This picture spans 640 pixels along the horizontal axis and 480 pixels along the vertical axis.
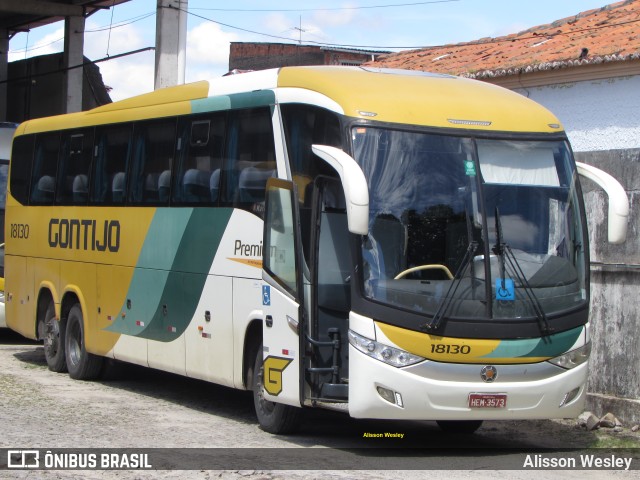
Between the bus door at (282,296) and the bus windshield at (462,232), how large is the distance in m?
0.97

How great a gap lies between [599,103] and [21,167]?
8.90 meters

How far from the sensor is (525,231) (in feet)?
32.0

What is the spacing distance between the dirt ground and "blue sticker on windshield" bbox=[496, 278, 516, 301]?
1467 millimetres

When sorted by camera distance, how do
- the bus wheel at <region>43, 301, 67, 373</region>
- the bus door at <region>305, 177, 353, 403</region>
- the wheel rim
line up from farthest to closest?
the bus wheel at <region>43, 301, 67, 373</region> → the wheel rim → the bus door at <region>305, 177, 353, 403</region>

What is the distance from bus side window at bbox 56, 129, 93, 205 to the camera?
15180 mm

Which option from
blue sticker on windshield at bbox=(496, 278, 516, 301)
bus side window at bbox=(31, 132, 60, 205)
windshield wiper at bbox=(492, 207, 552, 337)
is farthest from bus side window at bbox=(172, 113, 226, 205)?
bus side window at bbox=(31, 132, 60, 205)

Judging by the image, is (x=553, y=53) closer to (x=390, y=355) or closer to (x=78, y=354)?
(x=78, y=354)

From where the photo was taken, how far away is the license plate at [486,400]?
9.39m

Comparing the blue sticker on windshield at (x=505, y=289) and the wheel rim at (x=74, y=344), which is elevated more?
the blue sticker on windshield at (x=505, y=289)

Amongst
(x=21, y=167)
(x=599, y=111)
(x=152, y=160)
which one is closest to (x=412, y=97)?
(x=152, y=160)

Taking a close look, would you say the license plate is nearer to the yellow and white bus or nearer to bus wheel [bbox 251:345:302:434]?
the yellow and white bus

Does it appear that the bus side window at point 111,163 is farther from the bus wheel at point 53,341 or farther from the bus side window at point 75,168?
the bus wheel at point 53,341

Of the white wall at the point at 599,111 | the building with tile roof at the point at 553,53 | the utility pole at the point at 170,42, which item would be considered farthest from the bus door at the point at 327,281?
the utility pole at the point at 170,42

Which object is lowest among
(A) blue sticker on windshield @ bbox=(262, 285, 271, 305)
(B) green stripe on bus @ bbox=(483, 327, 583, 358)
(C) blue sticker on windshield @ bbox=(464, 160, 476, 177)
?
(B) green stripe on bus @ bbox=(483, 327, 583, 358)
